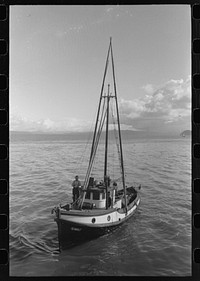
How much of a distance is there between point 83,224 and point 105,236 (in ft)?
3.39

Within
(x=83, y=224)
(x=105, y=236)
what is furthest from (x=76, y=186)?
(x=105, y=236)

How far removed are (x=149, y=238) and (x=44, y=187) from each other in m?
4.81

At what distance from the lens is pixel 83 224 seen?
6445mm

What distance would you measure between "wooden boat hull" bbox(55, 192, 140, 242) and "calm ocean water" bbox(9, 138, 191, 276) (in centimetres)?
25

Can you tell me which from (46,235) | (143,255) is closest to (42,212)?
(46,235)

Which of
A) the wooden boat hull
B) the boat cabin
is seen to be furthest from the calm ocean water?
the boat cabin

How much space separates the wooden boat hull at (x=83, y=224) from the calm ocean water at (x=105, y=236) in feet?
0.82

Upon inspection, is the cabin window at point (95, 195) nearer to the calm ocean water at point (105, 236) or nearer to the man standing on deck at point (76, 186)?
the man standing on deck at point (76, 186)

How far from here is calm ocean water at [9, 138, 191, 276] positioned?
14.9ft

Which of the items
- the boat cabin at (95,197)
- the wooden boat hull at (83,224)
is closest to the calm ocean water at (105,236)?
the wooden boat hull at (83,224)

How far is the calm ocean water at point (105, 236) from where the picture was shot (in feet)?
14.9

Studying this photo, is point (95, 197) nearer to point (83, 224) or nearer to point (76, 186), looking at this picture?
point (76, 186)

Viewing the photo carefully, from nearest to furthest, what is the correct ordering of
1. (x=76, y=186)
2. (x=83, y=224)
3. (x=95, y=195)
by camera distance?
(x=83, y=224) < (x=76, y=186) < (x=95, y=195)

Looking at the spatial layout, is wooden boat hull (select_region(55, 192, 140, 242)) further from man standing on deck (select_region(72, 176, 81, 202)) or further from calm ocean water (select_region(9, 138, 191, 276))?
man standing on deck (select_region(72, 176, 81, 202))
